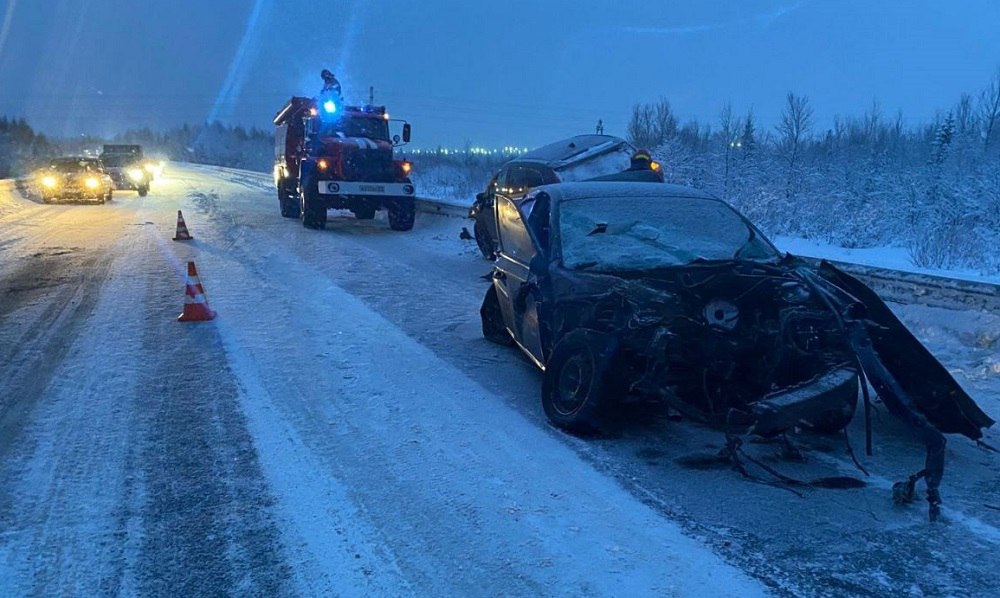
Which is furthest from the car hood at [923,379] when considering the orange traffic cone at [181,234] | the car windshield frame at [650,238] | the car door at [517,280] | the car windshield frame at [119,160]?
the car windshield frame at [119,160]

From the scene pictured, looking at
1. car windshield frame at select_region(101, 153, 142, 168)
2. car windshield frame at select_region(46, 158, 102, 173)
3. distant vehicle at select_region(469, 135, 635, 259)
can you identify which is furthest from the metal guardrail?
car windshield frame at select_region(101, 153, 142, 168)

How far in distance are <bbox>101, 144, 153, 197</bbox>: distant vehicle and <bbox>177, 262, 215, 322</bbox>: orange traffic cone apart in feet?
81.7

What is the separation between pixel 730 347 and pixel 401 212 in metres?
14.5

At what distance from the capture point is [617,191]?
6344 mm

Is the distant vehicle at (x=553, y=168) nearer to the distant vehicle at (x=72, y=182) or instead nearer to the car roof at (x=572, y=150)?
the car roof at (x=572, y=150)

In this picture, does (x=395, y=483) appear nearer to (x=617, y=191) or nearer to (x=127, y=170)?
(x=617, y=191)

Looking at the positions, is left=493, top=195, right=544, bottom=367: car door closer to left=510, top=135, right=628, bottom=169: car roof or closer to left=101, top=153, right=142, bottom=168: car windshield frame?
left=510, top=135, right=628, bottom=169: car roof

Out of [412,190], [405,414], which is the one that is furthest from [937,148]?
[405,414]

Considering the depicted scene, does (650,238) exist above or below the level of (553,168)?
below

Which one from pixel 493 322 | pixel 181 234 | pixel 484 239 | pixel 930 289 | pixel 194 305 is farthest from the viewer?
pixel 181 234

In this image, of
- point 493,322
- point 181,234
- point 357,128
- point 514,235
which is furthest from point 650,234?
point 357,128

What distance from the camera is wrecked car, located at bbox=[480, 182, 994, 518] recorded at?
166 inches

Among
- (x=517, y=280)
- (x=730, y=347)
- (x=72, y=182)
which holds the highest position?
(x=72, y=182)

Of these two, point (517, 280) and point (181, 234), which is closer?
point (517, 280)
